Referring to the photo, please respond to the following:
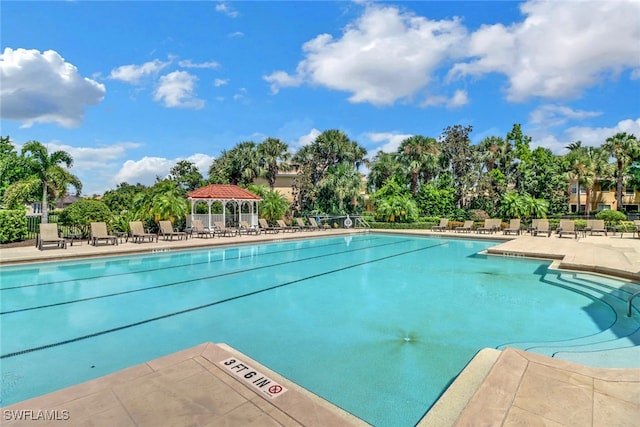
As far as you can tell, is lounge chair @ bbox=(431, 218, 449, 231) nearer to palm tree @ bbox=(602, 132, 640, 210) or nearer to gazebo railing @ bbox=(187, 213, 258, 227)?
gazebo railing @ bbox=(187, 213, 258, 227)

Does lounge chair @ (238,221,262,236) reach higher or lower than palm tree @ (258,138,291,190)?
lower

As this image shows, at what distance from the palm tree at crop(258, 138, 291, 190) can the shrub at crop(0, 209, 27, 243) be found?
57.2 feet

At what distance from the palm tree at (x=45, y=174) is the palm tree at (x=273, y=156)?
14.0 metres

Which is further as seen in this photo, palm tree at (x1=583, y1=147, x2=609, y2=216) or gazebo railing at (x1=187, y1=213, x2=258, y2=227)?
palm tree at (x1=583, y1=147, x2=609, y2=216)

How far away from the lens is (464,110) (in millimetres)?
29531

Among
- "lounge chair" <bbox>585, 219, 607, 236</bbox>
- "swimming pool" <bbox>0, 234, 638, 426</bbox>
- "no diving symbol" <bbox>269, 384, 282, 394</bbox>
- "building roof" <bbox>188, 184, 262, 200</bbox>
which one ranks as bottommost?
"swimming pool" <bbox>0, 234, 638, 426</bbox>

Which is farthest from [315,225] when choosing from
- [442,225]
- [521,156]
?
[521,156]

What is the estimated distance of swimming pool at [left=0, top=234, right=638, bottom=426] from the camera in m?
3.77

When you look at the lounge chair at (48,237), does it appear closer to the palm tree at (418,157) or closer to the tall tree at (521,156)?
the palm tree at (418,157)

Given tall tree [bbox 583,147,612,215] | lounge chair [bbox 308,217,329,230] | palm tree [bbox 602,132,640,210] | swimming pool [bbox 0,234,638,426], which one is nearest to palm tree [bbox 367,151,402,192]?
lounge chair [bbox 308,217,329,230]

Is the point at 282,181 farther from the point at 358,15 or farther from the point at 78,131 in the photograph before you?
the point at 358,15

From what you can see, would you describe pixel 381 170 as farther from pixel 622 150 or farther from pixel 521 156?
pixel 622 150

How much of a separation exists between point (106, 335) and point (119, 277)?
442 cm

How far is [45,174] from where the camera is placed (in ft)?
54.7
